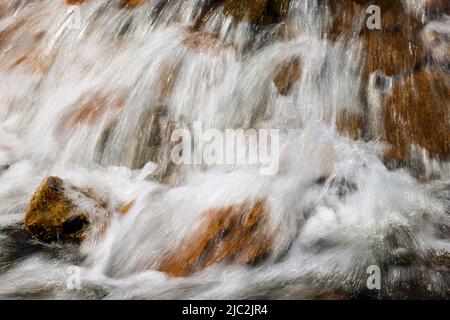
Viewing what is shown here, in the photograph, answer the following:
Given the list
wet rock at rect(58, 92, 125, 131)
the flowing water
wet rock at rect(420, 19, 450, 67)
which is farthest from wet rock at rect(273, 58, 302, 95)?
wet rock at rect(58, 92, 125, 131)

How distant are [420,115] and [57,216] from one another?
441 cm

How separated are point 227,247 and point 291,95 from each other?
238cm

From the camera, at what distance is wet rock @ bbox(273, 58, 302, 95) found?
24.1 ft

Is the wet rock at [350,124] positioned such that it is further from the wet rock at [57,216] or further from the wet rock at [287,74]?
the wet rock at [57,216]

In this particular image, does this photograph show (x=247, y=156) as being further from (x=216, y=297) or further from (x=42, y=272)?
(x=42, y=272)

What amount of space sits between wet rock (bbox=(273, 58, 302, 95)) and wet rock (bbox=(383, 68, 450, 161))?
3.89ft

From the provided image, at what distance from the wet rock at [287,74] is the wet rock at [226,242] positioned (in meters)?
1.87

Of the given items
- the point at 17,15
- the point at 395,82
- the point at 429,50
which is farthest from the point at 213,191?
the point at 17,15

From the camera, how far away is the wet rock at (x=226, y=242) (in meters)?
5.77

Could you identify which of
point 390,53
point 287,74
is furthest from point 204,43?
point 390,53

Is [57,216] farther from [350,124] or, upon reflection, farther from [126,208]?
[350,124]

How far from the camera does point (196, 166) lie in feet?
23.2

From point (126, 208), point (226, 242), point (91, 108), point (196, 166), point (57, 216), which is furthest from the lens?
point (91, 108)

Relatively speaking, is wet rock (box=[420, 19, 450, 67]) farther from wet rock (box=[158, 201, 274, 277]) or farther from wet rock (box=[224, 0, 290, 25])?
wet rock (box=[158, 201, 274, 277])
